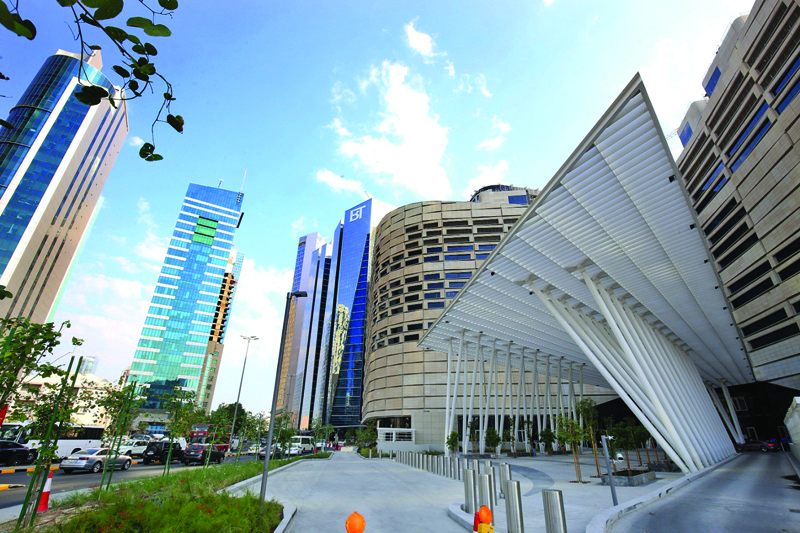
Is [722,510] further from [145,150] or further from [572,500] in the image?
[145,150]

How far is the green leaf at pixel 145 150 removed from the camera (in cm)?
232

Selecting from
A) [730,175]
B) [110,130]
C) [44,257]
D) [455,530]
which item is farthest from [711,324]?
[110,130]

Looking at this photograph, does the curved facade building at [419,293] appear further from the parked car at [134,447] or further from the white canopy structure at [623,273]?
the parked car at [134,447]

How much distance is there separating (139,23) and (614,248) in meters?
21.6

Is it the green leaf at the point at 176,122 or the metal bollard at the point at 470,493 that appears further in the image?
the metal bollard at the point at 470,493

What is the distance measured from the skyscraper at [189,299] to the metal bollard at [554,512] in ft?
327

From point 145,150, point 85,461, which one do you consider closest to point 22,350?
point 145,150

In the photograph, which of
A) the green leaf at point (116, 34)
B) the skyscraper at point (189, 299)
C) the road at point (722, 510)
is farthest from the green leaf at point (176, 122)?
the skyscraper at point (189, 299)

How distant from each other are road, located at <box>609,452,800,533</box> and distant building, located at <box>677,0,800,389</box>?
92.1ft

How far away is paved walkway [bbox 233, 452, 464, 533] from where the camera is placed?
9.03m

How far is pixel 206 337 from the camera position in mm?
100812

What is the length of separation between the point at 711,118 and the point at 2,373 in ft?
218

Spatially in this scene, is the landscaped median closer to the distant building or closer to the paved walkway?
the paved walkway

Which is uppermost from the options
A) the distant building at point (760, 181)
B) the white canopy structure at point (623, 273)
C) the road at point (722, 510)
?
the distant building at point (760, 181)
